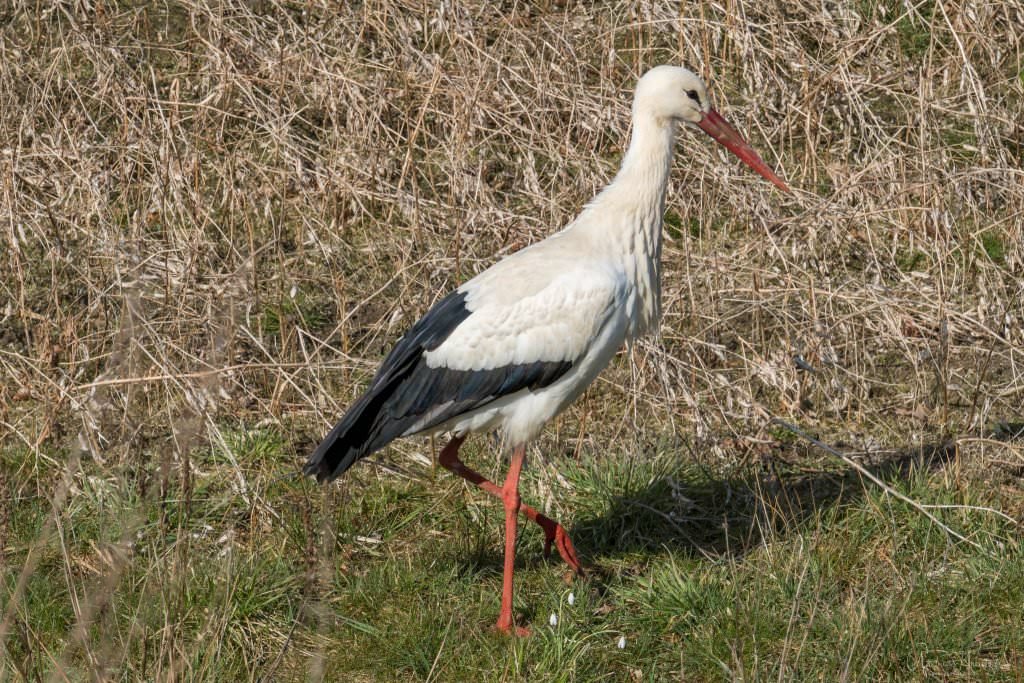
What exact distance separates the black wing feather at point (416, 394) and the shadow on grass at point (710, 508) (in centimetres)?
69

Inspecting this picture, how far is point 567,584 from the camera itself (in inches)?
167

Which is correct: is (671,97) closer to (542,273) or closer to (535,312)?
(542,273)

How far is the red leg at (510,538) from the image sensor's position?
3.97m

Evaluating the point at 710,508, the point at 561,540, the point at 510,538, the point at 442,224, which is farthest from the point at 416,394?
the point at 442,224

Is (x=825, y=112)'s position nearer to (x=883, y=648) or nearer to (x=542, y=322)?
(x=542, y=322)

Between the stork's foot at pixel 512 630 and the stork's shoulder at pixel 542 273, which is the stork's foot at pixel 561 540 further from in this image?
the stork's shoulder at pixel 542 273

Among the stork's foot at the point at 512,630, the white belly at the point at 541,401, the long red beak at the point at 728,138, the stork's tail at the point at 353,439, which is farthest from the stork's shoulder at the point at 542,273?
the stork's foot at the point at 512,630

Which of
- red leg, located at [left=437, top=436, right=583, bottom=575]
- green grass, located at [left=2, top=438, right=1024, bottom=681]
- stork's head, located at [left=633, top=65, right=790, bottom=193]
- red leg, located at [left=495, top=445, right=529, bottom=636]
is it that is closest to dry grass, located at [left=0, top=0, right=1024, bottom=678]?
green grass, located at [left=2, top=438, right=1024, bottom=681]

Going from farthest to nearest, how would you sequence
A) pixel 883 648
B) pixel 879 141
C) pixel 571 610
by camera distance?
pixel 879 141 < pixel 571 610 < pixel 883 648

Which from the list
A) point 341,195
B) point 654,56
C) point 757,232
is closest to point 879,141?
point 757,232

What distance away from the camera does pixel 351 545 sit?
447cm

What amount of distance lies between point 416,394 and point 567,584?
789mm

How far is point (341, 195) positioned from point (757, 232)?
1980mm

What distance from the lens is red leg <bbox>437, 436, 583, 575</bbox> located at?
4.21m
